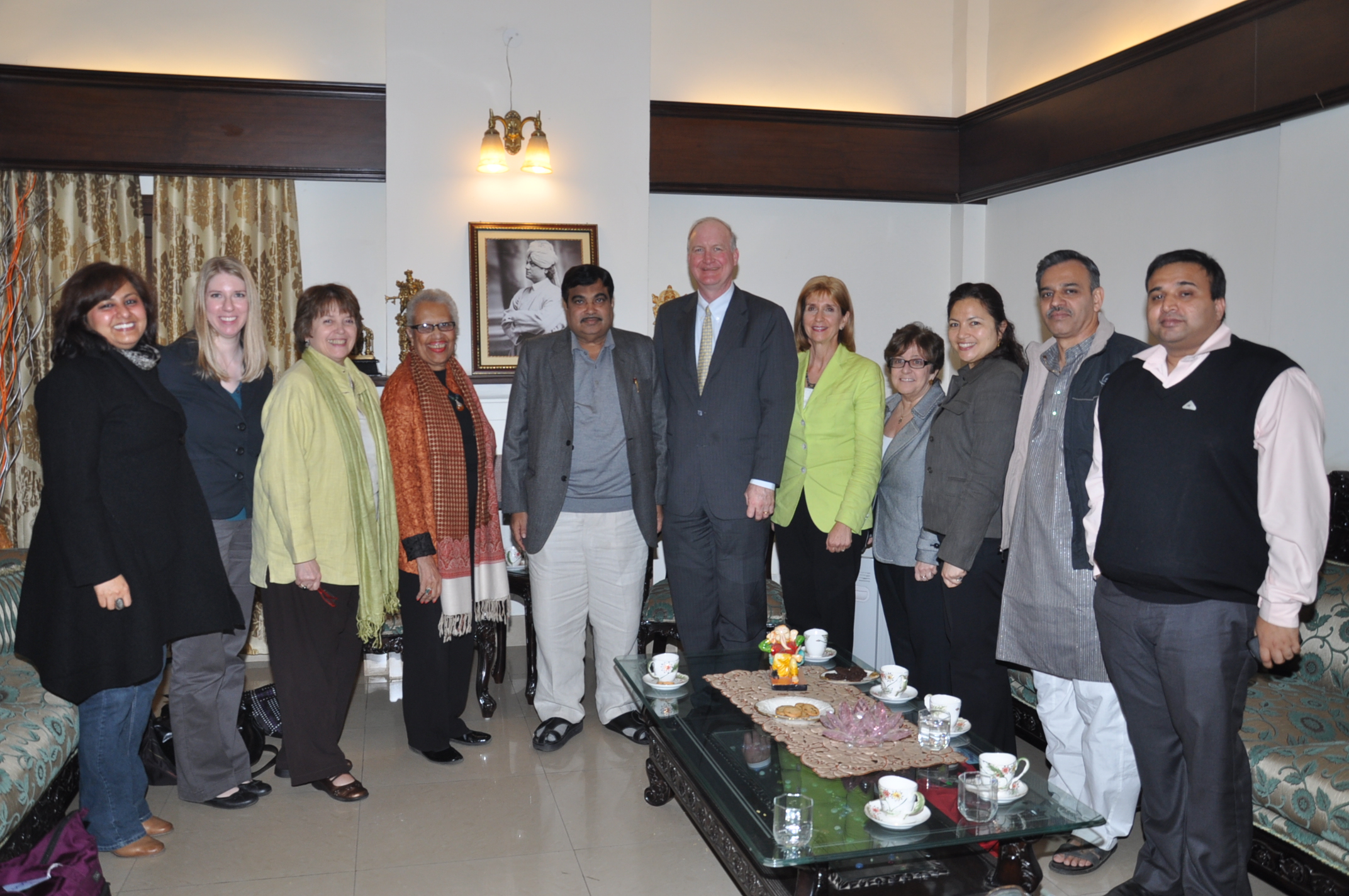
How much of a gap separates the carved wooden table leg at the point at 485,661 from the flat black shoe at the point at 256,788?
0.97 metres

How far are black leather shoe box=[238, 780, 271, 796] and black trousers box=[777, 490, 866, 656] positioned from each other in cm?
196

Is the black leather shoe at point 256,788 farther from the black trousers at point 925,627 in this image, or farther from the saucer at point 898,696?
the black trousers at point 925,627

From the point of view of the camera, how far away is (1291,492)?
2.22 meters

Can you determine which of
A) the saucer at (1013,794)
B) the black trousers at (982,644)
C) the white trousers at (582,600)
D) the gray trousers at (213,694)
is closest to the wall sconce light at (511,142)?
the white trousers at (582,600)

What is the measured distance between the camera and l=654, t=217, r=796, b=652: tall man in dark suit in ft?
11.8

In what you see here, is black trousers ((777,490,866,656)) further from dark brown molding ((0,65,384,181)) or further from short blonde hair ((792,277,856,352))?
dark brown molding ((0,65,384,181))

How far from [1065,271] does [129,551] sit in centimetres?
275

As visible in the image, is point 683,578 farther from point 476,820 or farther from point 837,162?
point 837,162

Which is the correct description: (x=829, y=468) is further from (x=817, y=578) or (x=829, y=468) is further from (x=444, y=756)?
(x=444, y=756)

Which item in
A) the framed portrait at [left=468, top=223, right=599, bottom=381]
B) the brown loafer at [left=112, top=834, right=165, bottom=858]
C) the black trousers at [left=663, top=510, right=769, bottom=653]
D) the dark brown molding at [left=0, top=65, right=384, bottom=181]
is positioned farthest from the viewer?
the framed portrait at [left=468, top=223, right=599, bottom=381]

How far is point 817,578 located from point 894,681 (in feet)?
2.86

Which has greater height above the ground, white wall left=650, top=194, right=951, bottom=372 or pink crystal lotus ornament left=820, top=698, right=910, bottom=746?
white wall left=650, top=194, right=951, bottom=372

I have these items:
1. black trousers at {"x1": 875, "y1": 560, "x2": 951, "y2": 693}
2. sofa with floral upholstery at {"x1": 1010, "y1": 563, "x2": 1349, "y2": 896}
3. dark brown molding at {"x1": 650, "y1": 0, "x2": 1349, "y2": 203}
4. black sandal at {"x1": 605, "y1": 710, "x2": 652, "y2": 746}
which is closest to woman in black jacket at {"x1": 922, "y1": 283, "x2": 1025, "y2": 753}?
black trousers at {"x1": 875, "y1": 560, "x2": 951, "y2": 693}

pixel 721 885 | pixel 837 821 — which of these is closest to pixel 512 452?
pixel 721 885
